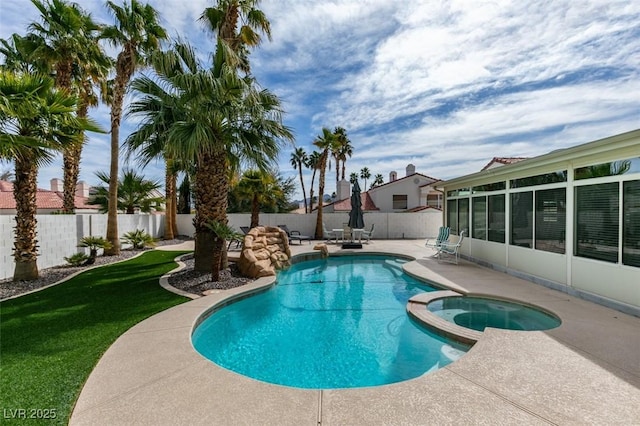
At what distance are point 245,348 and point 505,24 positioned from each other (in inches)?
393

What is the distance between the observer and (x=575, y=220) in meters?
6.86

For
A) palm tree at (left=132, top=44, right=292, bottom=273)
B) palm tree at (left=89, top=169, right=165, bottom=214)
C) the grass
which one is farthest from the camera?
palm tree at (left=89, top=169, right=165, bottom=214)

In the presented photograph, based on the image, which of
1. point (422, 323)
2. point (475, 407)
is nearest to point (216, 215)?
point (422, 323)

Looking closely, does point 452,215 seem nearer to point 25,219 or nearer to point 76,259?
point 76,259

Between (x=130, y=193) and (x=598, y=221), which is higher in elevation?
(x=130, y=193)

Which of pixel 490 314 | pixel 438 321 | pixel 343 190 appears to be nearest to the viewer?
pixel 438 321

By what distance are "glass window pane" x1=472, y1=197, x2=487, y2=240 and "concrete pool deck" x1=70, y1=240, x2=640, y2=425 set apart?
6498 mm

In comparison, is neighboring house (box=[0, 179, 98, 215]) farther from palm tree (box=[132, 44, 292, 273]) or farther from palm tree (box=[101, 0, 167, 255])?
palm tree (box=[132, 44, 292, 273])

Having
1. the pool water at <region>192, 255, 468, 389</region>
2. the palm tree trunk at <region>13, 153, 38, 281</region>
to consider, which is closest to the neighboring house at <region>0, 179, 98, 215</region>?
the palm tree trunk at <region>13, 153, 38, 281</region>

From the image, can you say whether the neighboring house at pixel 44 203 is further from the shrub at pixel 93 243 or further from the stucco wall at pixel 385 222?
the shrub at pixel 93 243

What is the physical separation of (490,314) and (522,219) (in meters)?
4.05

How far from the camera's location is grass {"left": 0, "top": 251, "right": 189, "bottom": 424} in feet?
10.3

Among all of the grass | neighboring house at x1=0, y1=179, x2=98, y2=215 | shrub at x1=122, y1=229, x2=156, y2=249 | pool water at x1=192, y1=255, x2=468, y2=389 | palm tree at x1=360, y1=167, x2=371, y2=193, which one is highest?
palm tree at x1=360, y1=167, x2=371, y2=193

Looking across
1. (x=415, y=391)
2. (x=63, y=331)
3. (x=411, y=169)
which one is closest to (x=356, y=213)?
(x=63, y=331)
